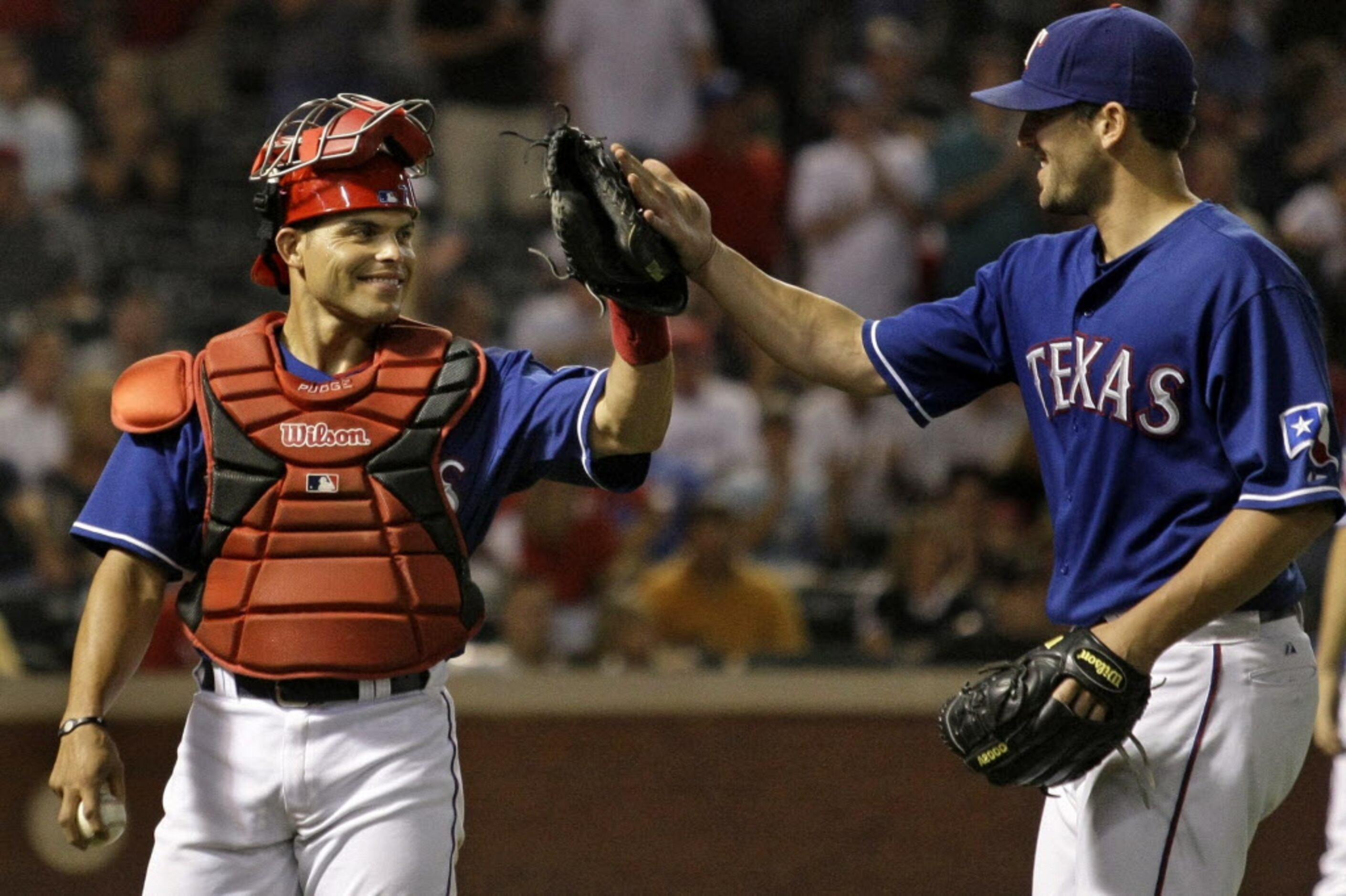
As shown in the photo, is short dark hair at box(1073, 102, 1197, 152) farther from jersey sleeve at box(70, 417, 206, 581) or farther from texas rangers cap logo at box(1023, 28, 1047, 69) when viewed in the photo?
jersey sleeve at box(70, 417, 206, 581)

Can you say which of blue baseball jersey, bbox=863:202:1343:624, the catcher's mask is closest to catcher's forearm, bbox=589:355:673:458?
the catcher's mask

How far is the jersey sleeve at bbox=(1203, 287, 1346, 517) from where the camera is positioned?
10.4 feet

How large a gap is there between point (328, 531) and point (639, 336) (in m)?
0.68

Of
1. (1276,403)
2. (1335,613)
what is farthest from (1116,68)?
(1335,613)

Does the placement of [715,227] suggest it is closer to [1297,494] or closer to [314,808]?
[314,808]

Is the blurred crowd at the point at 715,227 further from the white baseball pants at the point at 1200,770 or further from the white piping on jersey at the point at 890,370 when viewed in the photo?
the white baseball pants at the point at 1200,770

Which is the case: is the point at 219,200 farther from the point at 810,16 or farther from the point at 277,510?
the point at 277,510

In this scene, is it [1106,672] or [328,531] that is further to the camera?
[328,531]

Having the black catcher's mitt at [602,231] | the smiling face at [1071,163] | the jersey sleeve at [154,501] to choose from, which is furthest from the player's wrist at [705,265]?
the jersey sleeve at [154,501]

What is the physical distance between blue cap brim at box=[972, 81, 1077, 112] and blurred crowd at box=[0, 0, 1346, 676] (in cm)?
357

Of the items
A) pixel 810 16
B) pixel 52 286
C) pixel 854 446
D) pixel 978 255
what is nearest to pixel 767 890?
pixel 854 446

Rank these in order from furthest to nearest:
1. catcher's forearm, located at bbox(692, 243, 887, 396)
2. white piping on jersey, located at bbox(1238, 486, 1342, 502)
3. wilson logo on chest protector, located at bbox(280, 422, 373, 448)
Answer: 1. catcher's forearm, located at bbox(692, 243, 887, 396)
2. wilson logo on chest protector, located at bbox(280, 422, 373, 448)
3. white piping on jersey, located at bbox(1238, 486, 1342, 502)

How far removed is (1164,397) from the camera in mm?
3336

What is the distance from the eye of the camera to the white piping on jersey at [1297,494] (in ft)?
10.4
